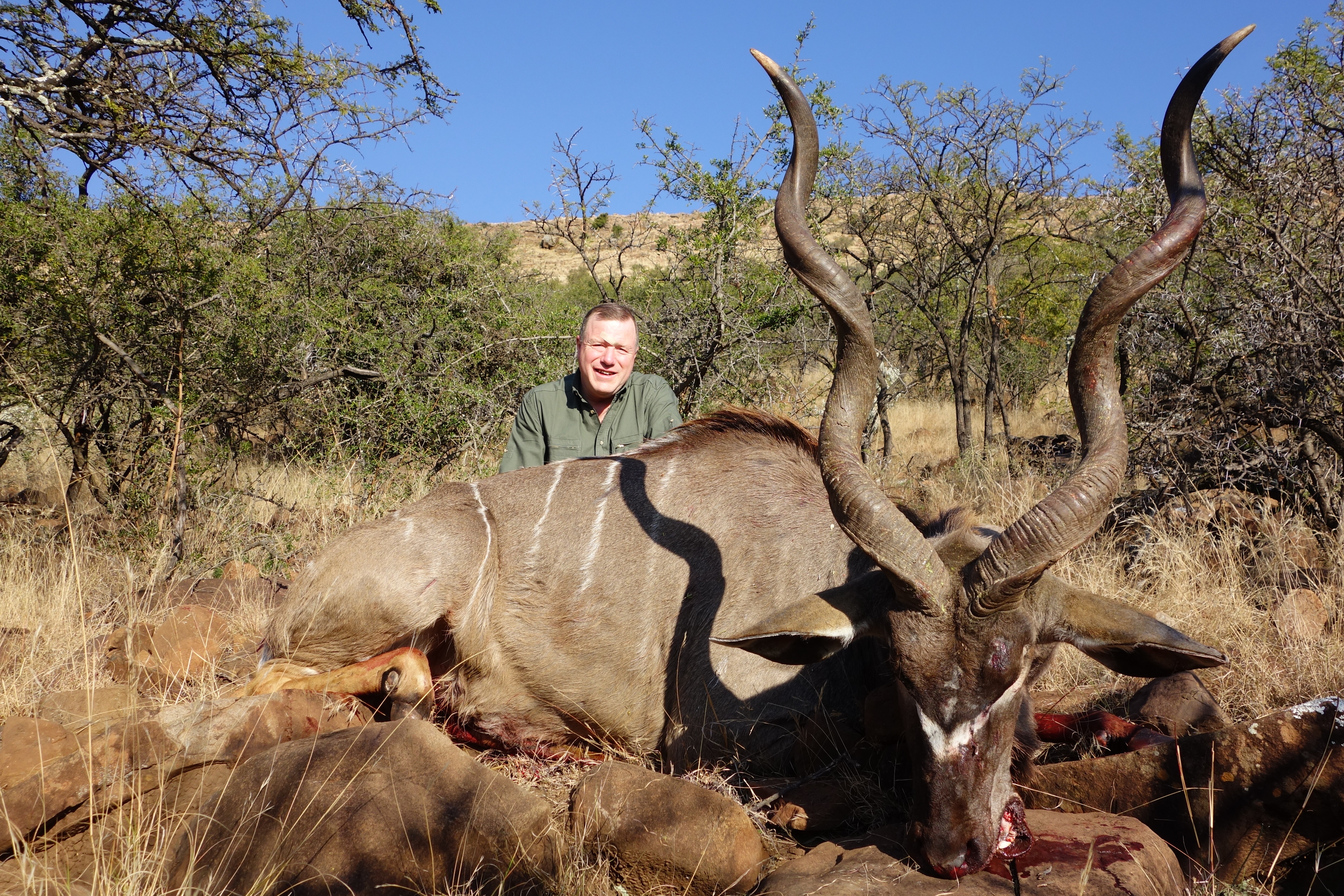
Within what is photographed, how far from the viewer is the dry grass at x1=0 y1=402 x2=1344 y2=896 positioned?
12.6 ft

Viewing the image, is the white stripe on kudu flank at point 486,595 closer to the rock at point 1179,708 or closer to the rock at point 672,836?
the rock at point 672,836

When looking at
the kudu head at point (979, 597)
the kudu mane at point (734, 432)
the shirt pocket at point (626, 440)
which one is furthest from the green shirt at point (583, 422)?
the kudu head at point (979, 597)

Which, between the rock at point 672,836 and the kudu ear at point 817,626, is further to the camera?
the kudu ear at point 817,626

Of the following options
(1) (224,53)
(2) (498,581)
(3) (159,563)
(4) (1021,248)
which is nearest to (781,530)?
(2) (498,581)

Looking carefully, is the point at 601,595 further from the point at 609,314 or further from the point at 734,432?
the point at 609,314

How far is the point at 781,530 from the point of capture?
4.13 meters

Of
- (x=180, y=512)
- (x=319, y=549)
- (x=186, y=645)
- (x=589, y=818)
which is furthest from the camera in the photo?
(x=180, y=512)

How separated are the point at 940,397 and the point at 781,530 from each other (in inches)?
531

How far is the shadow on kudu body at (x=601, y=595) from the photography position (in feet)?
12.9

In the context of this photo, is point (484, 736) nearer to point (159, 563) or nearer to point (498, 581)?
point (498, 581)

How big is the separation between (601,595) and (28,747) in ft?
7.19

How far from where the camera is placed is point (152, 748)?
314cm

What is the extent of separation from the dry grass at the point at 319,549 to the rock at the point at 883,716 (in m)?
0.20

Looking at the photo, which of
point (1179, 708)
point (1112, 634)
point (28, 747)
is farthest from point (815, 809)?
point (28, 747)
